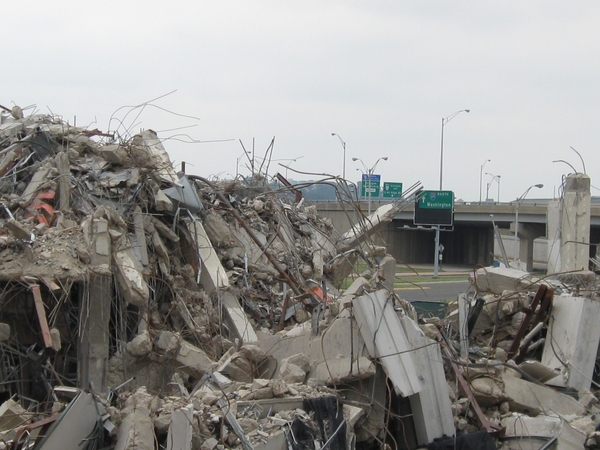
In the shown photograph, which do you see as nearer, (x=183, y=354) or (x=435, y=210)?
(x=183, y=354)

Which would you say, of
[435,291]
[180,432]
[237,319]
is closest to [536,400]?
[237,319]

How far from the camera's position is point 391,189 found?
46719 millimetres

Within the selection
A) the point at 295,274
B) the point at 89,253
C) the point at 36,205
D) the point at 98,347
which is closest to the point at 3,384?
the point at 98,347

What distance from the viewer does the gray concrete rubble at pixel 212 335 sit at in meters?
5.46

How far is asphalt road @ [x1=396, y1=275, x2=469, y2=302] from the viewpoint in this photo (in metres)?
19.6

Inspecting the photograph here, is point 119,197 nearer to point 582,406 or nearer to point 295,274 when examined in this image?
point 295,274

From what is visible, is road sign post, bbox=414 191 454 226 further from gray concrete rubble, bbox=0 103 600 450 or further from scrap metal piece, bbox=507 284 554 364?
scrap metal piece, bbox=507 284 554 364

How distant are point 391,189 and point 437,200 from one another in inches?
786

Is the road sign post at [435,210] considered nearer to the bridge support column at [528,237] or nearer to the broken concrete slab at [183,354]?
the bridge support column at [528,237]

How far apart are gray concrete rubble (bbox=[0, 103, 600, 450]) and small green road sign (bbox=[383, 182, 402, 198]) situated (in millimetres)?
35275

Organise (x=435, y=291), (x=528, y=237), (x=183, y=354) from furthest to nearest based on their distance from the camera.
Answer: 1. (x=528, y=237)
2. (x=435, y=291)
3. (x=183, y=354)

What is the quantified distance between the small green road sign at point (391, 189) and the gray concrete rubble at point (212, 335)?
3528 centimetres

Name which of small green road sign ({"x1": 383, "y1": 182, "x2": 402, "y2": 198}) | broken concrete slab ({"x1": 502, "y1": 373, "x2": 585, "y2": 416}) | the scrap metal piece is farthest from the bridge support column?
broken concrete slab ({"x1": 502, "y1": 373, "x2": 585, "y2": 416})

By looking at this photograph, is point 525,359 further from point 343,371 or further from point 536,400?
point 343,371
